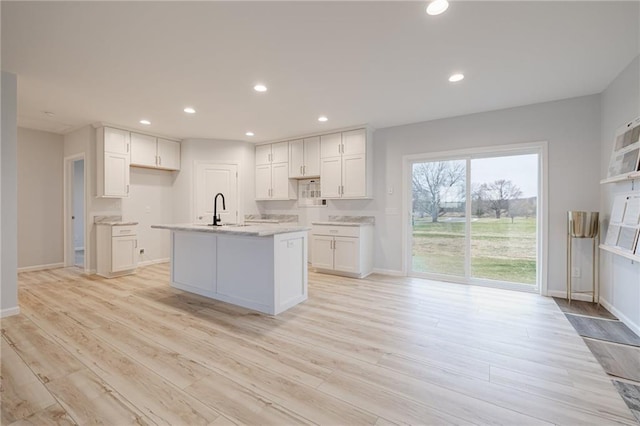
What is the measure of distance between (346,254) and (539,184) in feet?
9.62

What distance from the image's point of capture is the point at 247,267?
3172 millimetres

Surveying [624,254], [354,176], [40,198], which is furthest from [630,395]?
[40,198]

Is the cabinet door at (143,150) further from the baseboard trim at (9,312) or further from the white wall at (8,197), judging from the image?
the baseboard trim at (9,312)

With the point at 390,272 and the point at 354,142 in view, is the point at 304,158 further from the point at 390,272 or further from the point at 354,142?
the point at 390,272

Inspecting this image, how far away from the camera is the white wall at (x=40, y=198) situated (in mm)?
4914

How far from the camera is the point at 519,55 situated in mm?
2568

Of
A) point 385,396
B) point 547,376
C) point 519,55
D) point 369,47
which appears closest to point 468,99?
point 519,55

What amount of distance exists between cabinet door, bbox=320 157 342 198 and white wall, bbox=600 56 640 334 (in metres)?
3.50

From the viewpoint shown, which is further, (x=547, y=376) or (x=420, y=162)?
(x=420, y=162)

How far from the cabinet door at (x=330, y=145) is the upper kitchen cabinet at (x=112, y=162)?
356 cm

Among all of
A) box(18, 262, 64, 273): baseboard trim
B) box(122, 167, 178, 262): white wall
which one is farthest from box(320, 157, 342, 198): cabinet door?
box(18, 262, 64, 273): baseboard trim

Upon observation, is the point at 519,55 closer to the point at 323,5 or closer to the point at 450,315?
the point at 323,5

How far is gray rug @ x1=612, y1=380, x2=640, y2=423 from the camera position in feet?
5.35

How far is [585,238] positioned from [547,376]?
246 centimetres
